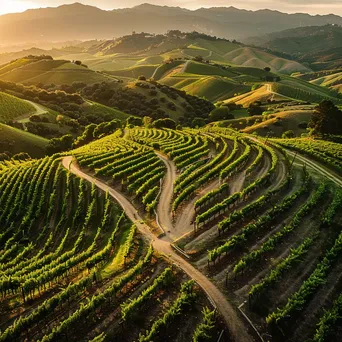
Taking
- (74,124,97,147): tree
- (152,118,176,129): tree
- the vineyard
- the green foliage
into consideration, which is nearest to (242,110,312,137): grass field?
(152,118,176,129): tree

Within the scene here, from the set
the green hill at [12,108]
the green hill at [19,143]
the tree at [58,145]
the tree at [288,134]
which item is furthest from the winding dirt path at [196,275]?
the green hill at [12,108]

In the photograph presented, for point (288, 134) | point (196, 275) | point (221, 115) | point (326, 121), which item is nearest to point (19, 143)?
point (288, 134)

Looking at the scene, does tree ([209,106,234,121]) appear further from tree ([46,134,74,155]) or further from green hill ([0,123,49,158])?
green hill ([0,123,49,158])

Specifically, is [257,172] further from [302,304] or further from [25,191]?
[25,191]

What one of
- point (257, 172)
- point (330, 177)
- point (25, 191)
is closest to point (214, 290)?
point (257, 172)

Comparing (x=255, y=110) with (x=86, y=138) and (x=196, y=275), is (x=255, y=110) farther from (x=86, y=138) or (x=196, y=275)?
(x=196, y=275)

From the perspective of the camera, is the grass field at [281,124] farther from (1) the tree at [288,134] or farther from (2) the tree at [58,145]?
(2) the tree at [58,145]
